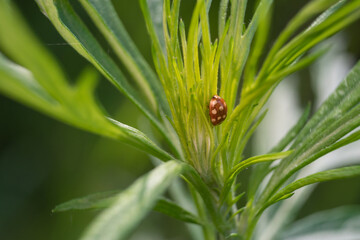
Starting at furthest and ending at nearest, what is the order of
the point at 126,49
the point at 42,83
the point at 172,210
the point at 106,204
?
1. the point at 126,49
2. the point at 172,210
3. the point at 106,204
4. the point at 42,83

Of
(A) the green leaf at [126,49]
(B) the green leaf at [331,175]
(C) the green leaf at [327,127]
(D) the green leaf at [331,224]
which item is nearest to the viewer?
(B) the green leaf at [331,175]

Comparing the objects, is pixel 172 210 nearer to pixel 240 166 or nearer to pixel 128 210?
pixel 240 166

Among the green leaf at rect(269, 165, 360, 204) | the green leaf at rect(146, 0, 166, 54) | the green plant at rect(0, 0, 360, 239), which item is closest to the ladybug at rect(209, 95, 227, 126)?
the green plant at rect(0, 0, 360, 239)

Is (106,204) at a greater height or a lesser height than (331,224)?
greater

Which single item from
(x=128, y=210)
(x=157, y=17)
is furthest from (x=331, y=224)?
(x=128, y=210)

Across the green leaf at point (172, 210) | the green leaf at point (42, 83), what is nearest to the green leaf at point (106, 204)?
the green leaf at point (172, 210)

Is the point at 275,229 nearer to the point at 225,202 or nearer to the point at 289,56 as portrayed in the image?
the point at 225,202

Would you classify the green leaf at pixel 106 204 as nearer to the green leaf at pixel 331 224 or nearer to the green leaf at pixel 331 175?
the green leaf at pixel 331 175
